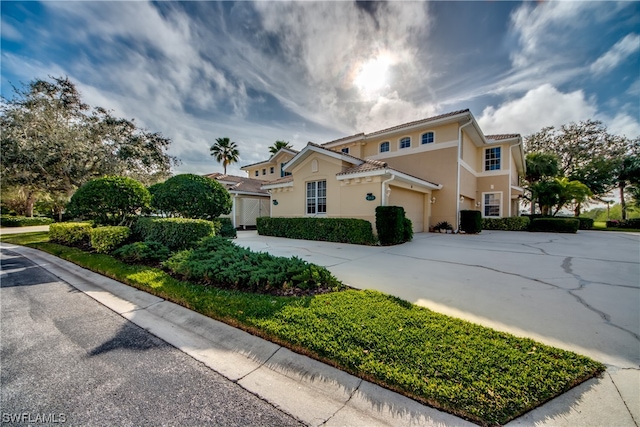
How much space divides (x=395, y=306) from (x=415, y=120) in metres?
14.0

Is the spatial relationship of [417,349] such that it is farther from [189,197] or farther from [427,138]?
[427,138]

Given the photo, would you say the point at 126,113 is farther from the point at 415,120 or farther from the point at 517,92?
the point at 517,92

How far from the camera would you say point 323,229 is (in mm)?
10977

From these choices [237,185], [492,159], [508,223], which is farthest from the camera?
[492,159]

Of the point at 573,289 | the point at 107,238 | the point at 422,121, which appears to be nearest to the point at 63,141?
the point at 107,238

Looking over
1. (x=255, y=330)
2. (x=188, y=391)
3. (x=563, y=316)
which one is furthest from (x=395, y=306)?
(x=188, y=391)

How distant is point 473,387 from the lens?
6.34 feet

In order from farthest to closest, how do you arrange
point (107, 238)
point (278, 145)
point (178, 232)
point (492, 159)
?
point (278, 145)
point (492, 159)
point (107, 238)
point (178, 232)

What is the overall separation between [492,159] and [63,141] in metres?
27.9

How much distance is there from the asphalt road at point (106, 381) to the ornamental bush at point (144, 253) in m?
2.51

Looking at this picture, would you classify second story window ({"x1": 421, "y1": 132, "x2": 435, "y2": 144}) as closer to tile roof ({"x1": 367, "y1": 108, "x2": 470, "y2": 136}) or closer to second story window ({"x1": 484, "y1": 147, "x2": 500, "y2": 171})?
tile roof ({"x1": 367, "y1": 108, "x2": 470, "y2": 136})

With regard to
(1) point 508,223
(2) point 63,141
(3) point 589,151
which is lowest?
(1) point 508,223

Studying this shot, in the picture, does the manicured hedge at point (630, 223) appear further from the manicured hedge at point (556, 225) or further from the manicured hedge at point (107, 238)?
the manicured hedge at point (107, 238)

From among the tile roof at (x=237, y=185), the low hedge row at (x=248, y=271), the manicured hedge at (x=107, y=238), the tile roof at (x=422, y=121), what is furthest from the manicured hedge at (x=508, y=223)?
the manicured hedge at (x=107, y=238)
